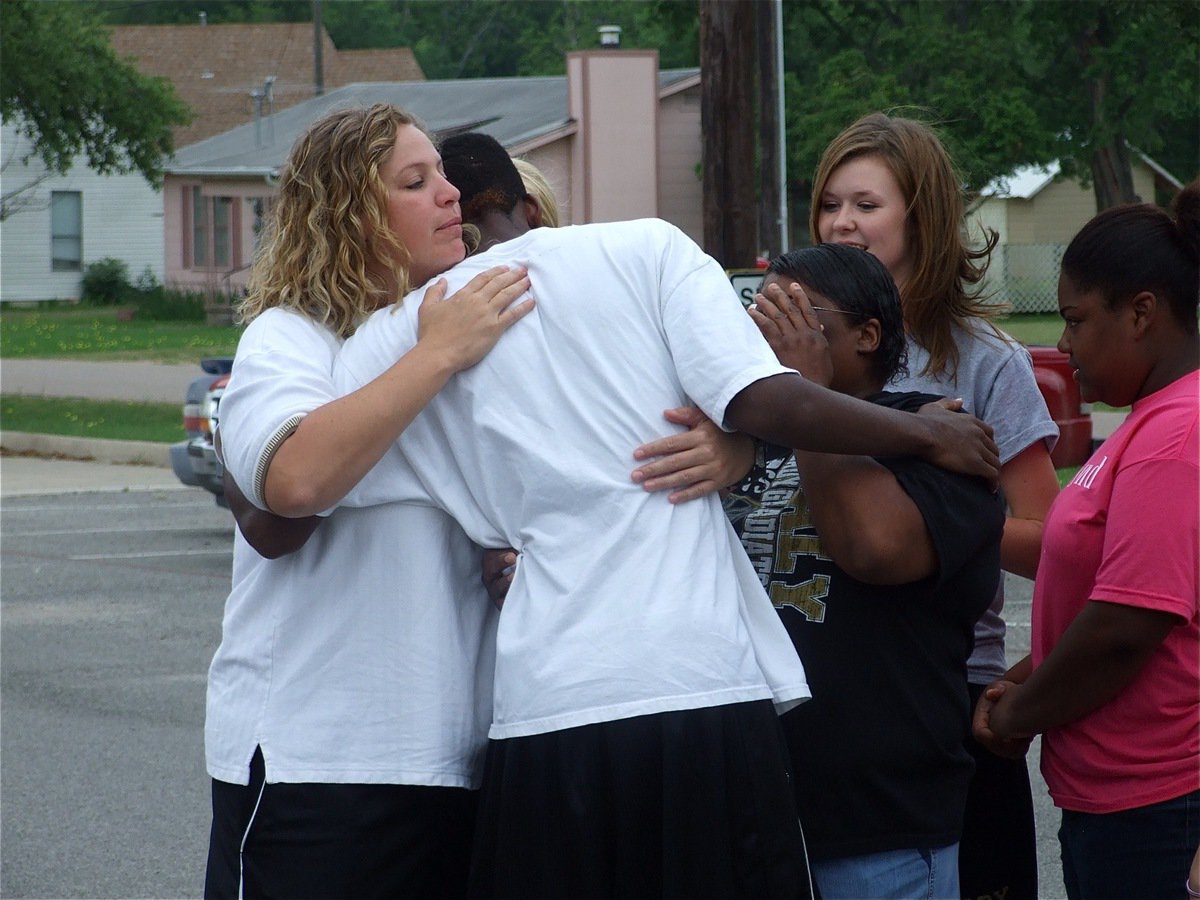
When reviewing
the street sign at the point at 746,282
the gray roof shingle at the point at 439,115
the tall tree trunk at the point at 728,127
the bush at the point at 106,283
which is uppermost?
the gray roof shingle at the point at 439,115

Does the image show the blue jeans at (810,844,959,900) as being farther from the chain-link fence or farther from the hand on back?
the chain-link fence

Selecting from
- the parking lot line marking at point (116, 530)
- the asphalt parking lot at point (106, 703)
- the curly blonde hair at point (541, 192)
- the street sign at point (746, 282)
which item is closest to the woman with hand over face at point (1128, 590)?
the curly blonde hair at point (541, 192)

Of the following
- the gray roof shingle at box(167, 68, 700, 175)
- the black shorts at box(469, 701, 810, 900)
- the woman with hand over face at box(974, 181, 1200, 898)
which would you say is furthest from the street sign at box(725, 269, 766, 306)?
the gray roof shingle at box(167, 68, 700, 175)

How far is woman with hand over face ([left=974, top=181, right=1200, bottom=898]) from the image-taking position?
95.4 inches

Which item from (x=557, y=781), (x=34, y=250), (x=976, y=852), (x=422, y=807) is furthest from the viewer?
(x=34, y=250)

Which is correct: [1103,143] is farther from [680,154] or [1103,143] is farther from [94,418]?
[94,418]

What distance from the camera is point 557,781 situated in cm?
218

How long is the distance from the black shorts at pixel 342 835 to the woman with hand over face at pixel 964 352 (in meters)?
1.06

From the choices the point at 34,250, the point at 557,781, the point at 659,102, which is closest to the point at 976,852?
the point at 557,781

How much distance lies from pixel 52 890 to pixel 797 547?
332 centimetres

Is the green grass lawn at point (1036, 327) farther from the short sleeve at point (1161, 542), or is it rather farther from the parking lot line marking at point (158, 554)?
the short sleeve at point (1161, 542)

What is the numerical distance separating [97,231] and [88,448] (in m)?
28.1

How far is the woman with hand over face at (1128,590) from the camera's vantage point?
95.4 inches

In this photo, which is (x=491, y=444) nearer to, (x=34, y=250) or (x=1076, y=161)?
(x=1076, y=161)
